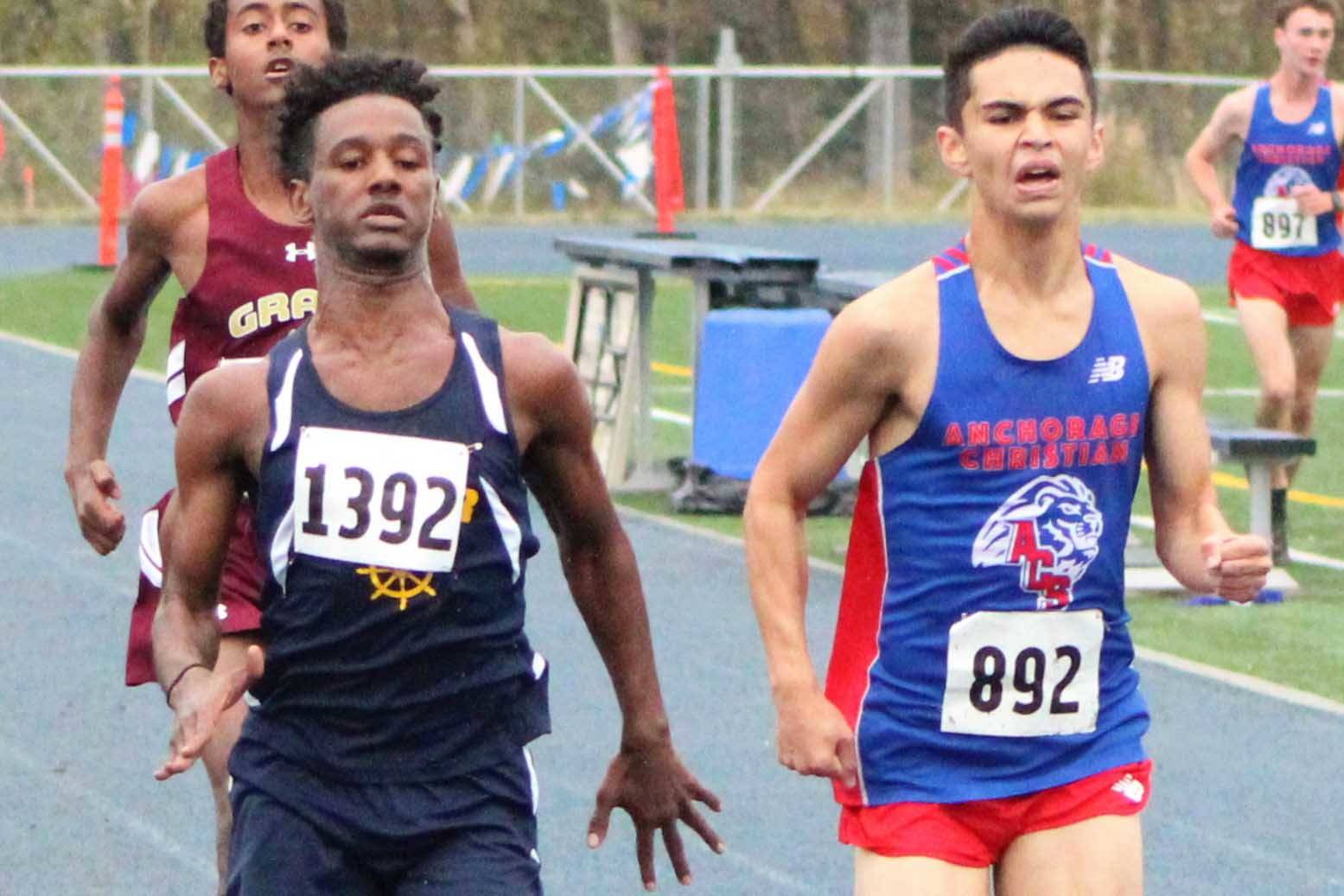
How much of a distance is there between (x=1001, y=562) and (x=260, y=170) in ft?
6.49

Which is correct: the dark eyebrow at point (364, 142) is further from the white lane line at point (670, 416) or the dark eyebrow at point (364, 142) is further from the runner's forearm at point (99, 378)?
the white lane line at point (670, 416)

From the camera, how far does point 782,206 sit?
34.8 m

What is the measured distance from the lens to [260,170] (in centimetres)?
564

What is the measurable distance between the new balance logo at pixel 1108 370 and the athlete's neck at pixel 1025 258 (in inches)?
5.2

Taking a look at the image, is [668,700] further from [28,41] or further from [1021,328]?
[28,41]

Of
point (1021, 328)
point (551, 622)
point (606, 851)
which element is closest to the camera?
point (1021, 328)

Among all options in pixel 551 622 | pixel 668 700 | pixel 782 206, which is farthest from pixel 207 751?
pixel 782 206

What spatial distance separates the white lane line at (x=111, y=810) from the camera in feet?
23.5

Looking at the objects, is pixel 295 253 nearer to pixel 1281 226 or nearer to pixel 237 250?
pixel 237 250

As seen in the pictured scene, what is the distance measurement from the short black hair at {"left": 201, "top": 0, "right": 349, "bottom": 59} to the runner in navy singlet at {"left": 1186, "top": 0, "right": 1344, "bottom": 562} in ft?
23.5

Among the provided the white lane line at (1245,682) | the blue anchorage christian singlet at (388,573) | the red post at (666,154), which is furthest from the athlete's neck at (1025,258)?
the red post at (666,154)

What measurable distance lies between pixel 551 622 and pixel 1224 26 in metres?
39.5

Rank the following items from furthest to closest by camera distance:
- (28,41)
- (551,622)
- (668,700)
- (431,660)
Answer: (28,41) < (551,622) < (668,700) < (431,660)

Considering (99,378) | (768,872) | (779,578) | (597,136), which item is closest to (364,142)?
(779,578)
